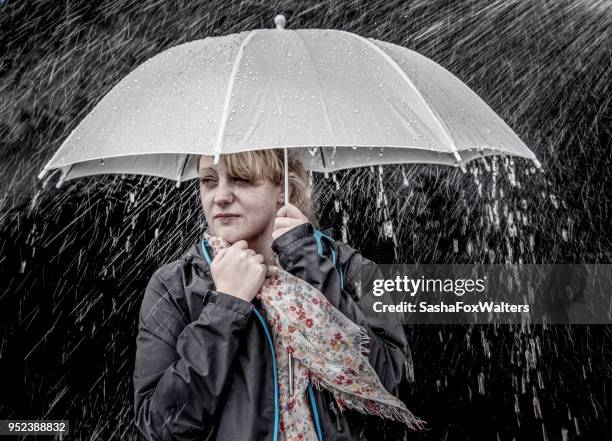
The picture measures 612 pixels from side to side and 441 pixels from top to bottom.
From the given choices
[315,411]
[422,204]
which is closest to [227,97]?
[315,411]

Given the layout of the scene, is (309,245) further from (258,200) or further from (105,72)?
(105,72)

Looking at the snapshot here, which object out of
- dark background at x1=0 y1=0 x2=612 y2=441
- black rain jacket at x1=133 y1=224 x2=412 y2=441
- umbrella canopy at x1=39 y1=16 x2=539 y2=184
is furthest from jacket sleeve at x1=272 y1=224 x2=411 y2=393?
dark background at x1=0 y1=0 x2=612 y2=441

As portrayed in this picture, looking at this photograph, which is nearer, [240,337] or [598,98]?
[240,337]

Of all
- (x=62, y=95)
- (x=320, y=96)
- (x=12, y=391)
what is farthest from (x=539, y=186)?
(x=12, y=391)

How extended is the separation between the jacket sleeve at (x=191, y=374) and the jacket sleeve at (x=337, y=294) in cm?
20

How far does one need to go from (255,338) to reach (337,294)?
0.24 meters

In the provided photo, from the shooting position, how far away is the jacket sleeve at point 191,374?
4.57 ft

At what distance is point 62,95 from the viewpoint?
323 cm

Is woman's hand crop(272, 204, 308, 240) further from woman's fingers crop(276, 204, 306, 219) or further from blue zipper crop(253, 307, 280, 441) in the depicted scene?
blue zipper crop(253, 307, 280, 441)

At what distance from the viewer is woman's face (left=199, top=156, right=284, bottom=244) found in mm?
1604

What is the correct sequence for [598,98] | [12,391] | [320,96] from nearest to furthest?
1. [320,96]
2. [12,391]
3. [598,98]

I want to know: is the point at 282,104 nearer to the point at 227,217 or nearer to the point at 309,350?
the point at 227,217

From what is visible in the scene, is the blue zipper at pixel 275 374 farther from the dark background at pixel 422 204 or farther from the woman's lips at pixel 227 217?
the dark background at pixel 422 204

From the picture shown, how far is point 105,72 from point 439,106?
2.28 metres
